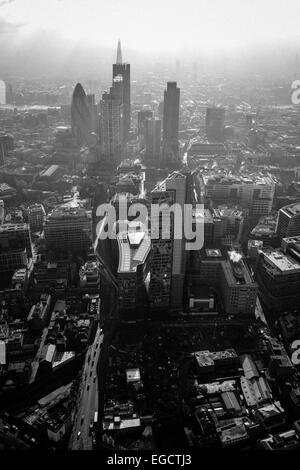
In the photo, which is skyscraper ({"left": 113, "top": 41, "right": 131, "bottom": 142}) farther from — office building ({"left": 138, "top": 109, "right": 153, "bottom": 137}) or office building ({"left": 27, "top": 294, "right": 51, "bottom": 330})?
office building ({"left": 27, "top": 294, "right": 51, "bottom": 330})

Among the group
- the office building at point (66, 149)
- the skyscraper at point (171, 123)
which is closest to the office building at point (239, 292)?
the skyscraper at point (171, 123)

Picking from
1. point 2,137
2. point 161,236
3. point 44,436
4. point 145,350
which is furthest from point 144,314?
point 2,137

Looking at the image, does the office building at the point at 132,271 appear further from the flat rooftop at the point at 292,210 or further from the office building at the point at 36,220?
the flat rooftop at the point at 292,210

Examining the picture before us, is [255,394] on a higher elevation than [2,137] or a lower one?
lower

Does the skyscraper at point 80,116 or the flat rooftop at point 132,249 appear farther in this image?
the skyscraper at point 80,116

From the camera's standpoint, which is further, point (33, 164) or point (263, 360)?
point (33, 164)

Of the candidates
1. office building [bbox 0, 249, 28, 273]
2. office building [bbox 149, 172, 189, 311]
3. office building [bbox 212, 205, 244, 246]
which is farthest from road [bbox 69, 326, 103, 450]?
office building [bbox 212, 205, 244, 246]

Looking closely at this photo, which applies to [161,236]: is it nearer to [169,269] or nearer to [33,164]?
[169,269]
